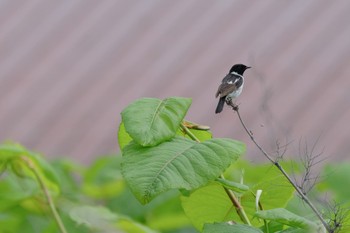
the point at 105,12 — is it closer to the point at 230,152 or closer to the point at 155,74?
the point at 155,74

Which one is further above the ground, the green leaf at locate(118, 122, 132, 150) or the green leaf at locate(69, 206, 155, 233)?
the green leaf at locate(118, 122, 132, 150)

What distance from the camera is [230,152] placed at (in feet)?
2.19

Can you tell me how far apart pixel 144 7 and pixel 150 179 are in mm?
3653

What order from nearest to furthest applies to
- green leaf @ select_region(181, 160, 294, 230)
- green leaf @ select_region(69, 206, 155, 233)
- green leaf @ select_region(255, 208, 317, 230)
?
green leaf @ select_region(255, 208, 317, 230), green leaf @ select_region(181, 160, 294, 230), green leaf @ select_region(69, 206, 155, 233)

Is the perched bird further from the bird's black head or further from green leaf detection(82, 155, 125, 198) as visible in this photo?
green leaf detection(82, 155, 125, 198)

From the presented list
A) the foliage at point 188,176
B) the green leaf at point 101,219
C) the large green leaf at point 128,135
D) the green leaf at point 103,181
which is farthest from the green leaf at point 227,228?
the green leaf at point 103,181

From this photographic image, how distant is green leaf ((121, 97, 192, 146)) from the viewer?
0.67 meters

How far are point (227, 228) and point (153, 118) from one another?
0.33ft

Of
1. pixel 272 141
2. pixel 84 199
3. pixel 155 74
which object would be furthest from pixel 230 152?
pixel 155 74

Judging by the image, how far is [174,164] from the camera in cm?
65

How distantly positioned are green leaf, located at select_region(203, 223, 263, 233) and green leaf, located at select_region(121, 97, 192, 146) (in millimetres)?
70

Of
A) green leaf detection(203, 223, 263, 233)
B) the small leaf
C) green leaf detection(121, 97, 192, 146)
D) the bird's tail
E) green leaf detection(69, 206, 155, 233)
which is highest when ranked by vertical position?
the bird's tail

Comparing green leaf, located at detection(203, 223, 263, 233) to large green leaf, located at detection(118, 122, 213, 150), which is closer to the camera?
green leaf, located at detection(203, 223, 263, 233)

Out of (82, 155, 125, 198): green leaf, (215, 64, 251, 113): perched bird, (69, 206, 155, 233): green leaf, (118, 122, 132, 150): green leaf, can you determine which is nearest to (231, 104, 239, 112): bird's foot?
(215, 64, 251, 113): perched bird
